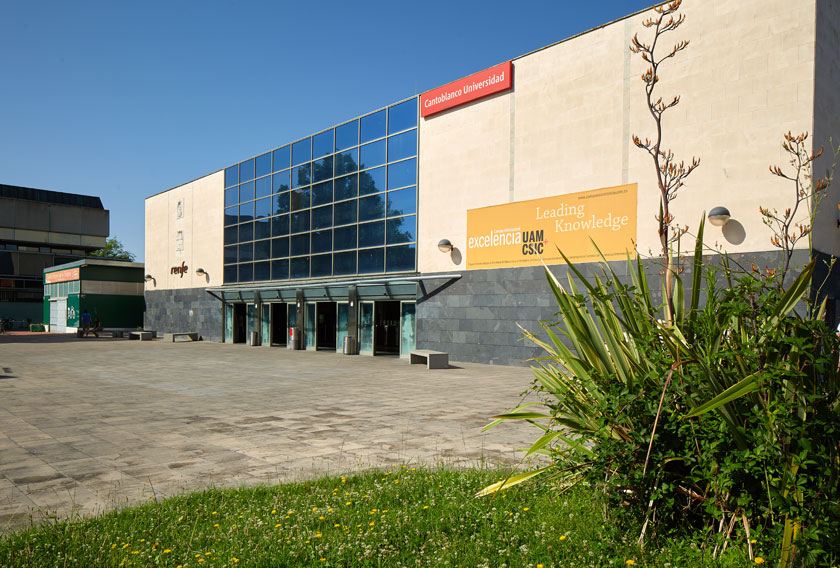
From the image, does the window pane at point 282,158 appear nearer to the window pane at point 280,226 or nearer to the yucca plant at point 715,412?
the window pane at point 280,226

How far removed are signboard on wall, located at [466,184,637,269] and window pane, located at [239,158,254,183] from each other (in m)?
16.4

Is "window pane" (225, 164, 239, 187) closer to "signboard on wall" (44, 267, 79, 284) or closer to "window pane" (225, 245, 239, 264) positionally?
"window pane" (225, 245, 239, 264)

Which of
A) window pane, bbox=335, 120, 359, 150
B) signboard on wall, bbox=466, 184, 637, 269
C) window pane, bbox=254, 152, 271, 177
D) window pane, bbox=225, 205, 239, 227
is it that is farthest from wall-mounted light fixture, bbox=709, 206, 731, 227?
window pane, bbox=225, 205, 239, 227

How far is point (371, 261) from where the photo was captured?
25.0m

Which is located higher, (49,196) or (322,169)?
(49,196)

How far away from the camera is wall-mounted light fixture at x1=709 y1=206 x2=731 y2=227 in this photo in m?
14.5

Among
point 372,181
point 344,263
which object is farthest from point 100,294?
point 372,181

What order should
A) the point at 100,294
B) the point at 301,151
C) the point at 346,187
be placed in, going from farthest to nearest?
the point at 100,294 < the point at 301,151 < the point at 346,187

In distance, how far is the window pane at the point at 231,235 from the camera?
33.8m

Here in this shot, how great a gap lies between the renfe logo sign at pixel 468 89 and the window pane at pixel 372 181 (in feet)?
10.3

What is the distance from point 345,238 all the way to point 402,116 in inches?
232

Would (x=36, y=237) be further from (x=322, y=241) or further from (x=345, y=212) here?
(x=345, y=212)

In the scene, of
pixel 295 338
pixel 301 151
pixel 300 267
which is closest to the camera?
pixel 295 338

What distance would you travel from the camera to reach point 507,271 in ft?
65.1
